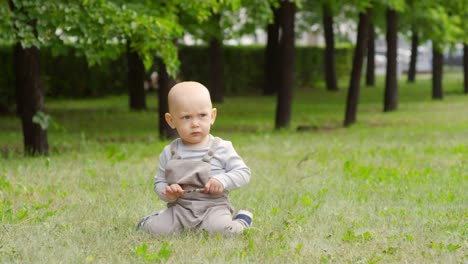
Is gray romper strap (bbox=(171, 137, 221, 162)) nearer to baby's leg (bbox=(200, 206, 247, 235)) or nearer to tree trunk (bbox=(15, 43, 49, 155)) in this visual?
baby's leg (bbox=(200, 206, 247, 235))

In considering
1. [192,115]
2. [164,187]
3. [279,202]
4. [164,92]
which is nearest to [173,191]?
[164,187]

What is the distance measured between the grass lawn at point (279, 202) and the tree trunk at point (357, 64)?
11.4 ft

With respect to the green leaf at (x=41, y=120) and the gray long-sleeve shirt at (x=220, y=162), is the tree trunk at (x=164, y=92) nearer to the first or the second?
the green leaf at (x=41, y=120)

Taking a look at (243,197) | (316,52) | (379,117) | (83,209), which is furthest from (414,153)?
(316,52)

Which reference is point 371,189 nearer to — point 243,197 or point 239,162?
point 243,197

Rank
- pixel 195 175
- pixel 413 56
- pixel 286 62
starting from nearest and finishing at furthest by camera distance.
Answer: pixel 195 175 < pixel 286 62 < pixel 413 56

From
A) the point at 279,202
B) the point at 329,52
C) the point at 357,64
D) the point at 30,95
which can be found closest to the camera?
the point at 279,202

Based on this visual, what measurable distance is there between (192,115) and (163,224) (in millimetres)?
878

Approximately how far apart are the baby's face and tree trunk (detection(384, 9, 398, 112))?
20.5m

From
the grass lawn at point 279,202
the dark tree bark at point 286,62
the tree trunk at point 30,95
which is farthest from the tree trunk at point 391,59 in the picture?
the tree trunk at point 30,95

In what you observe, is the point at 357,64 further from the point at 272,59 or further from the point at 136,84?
the point at 272,59

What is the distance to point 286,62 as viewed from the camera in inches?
781

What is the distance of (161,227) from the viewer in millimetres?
6637

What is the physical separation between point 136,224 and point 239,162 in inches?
42.7
